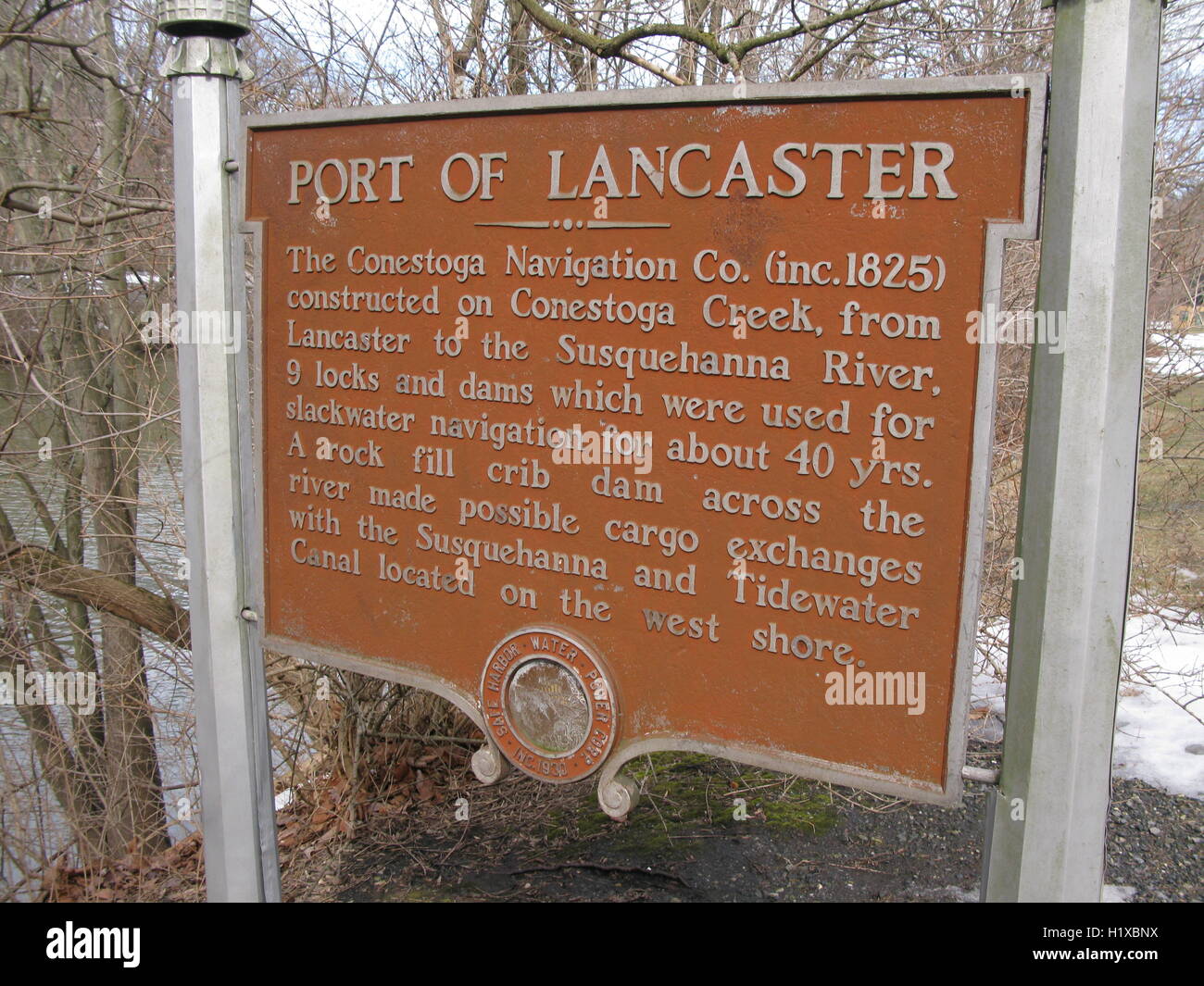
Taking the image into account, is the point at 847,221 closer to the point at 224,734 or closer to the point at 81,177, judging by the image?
the point at 224,734

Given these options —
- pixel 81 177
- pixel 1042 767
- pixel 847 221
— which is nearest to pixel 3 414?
pixel 81 177

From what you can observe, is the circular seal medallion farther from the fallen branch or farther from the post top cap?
the fallen branch

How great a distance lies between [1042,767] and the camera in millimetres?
1988

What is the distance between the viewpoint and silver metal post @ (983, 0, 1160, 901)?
1.84m

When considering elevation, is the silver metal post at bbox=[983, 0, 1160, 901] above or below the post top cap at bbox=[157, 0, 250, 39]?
below

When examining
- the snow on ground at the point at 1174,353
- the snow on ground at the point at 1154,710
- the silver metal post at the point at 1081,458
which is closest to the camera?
the silver metal post at the point at 1081,458

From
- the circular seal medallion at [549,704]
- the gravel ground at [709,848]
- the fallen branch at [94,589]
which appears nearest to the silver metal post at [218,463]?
the circular seal medallion at [549,704]

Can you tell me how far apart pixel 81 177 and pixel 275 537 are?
4788mm

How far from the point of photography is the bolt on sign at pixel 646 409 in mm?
2020

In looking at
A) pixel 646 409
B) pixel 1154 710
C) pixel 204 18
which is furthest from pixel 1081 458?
pixel 1154 710

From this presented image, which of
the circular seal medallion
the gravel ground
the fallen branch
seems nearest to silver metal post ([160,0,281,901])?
the circular seal medallion

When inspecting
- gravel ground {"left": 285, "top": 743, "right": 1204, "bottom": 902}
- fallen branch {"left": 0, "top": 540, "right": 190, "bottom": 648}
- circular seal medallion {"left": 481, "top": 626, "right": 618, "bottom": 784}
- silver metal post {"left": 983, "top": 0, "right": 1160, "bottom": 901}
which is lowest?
gravel ground {"left": 285, "top": 743, "right": 1204, "bottom": 902}

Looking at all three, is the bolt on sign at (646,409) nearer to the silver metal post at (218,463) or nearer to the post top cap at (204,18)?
the silver metal post at (218,463)

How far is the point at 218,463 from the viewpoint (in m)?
2.85
